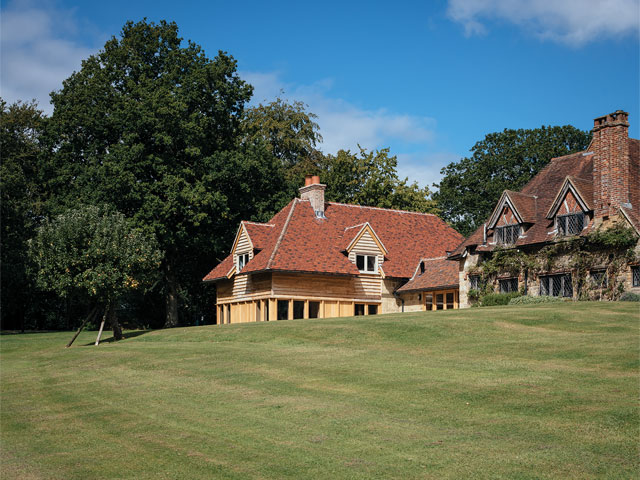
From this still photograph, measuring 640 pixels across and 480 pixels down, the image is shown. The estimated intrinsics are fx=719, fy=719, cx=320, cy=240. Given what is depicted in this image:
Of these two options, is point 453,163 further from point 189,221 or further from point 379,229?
point 189,221

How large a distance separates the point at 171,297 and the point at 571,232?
3152 cm

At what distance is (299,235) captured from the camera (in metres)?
48.7

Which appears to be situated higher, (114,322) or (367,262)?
(367,262)

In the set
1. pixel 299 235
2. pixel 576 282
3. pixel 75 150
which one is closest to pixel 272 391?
pixel 576 282

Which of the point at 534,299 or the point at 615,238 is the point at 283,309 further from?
the point at 615,238

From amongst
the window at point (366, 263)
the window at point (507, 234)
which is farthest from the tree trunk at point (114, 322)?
the window at point (507, 234)

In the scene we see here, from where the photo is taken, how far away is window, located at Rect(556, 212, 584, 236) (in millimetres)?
38781

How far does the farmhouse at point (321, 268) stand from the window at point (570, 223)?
29.2 ft

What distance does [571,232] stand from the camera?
39250 mm

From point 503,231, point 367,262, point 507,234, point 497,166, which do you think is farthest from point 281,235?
point 497,166

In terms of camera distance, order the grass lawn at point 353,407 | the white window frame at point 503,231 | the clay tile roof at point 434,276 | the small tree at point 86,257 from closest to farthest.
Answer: the grass lawn at point 353,407 → the small tree at point 86,257 → the white window frame at point 503,231 → the clay tile roof at point 434,276

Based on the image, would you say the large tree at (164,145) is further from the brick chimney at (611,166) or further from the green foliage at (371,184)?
the brick chimney at (611,166)

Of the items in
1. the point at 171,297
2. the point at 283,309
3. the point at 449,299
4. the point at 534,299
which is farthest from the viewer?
the point at 171,297

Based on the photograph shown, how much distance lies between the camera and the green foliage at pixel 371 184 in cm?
6550
